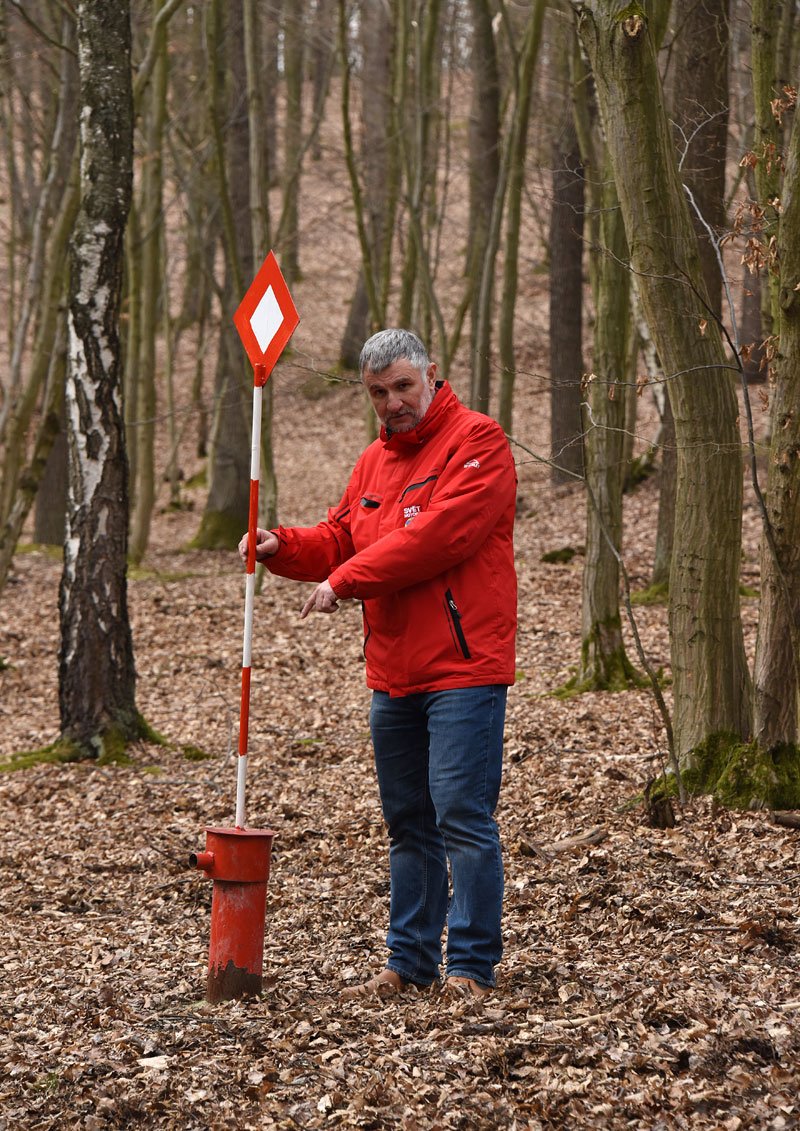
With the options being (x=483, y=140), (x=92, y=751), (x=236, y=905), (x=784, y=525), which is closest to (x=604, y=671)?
(x=784, y=525)

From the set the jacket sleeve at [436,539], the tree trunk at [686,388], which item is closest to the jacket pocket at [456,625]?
the jacket sleeve at [436,539]

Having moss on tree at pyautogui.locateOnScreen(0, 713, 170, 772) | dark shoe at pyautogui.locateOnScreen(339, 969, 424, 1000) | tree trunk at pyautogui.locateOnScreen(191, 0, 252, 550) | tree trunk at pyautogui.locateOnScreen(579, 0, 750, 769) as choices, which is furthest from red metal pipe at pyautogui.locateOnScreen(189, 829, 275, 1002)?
tree trunk at pyautogui.locateOnScreen(191, 0, 252, 550)

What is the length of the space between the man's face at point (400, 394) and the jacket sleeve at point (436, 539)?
0.23 m

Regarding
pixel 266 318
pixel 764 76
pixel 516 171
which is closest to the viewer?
pixel 266 318

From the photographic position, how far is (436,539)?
12.1ft

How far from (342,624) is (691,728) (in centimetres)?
626

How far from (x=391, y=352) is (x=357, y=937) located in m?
2.46

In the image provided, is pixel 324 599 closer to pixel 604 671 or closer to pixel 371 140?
pixel 604 671

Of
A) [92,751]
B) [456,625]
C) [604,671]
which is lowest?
[92,751]

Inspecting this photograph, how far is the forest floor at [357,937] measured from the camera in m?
3.30

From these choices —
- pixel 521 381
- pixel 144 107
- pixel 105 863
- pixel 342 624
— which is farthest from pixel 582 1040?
pixel 521 381

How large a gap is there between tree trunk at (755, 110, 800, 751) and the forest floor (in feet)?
1.74

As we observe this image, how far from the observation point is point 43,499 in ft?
55.9

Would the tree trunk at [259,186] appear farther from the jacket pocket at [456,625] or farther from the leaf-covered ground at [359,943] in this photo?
the jacket pocket at [456,625]
